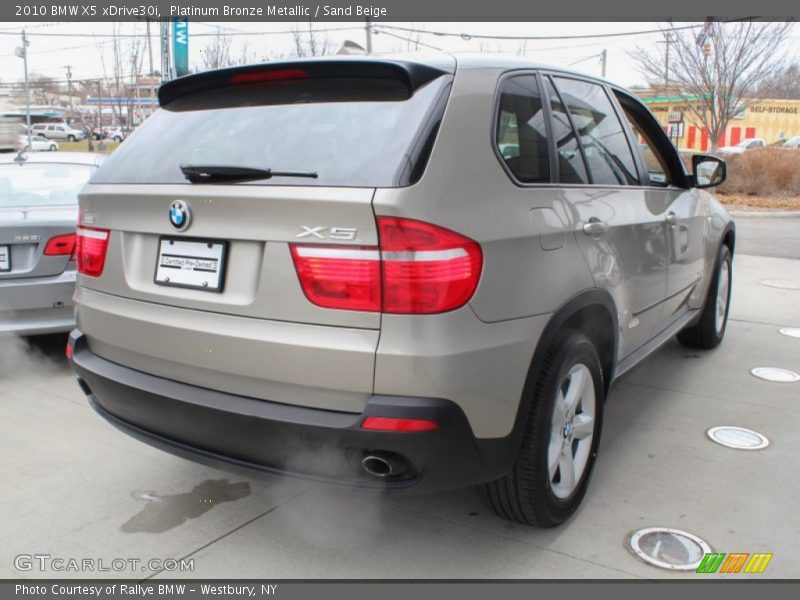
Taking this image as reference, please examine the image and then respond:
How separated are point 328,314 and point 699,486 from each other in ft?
6.68

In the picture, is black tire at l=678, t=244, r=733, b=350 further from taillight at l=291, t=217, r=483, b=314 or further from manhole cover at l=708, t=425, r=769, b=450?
taillight at l=291, t=217, r=483, b=314

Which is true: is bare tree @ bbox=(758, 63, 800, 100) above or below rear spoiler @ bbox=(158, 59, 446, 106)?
above

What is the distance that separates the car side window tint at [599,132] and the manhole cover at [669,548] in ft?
4.80

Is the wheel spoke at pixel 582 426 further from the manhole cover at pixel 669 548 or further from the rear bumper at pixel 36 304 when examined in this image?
the rear bumper at pixel 36 304

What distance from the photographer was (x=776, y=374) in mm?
4910

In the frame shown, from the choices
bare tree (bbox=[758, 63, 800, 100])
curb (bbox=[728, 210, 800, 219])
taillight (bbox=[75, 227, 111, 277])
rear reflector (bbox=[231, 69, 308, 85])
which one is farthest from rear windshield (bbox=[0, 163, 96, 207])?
bare tree (bbox=[758, 63, 800, 100])

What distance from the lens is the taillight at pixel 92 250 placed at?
2785mm

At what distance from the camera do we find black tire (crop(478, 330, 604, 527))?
8.30 feet

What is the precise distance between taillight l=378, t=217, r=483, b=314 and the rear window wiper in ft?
1.18

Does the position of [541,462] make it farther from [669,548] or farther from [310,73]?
[310,73]

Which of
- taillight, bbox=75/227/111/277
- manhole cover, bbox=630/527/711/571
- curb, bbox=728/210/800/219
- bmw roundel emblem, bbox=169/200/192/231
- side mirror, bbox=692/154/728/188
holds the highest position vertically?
side mirror, bbox=692/154/728/188

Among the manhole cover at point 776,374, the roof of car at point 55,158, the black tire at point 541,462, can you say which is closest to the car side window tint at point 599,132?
the black tire at point 541,462

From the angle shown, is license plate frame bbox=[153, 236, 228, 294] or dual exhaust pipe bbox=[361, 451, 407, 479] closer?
dual exhaust pipe bbox=[361, 451, 407, 479]

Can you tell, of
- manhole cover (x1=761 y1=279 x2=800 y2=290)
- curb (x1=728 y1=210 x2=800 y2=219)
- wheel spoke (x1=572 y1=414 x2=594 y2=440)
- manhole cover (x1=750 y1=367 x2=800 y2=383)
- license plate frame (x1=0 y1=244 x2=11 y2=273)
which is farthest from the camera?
curb (x1=728 y1=210 x2=800 y2=219)
